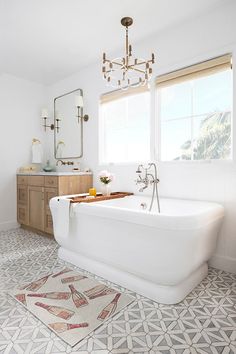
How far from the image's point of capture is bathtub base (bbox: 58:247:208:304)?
66.9 inches

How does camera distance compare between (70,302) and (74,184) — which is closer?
(70,302)

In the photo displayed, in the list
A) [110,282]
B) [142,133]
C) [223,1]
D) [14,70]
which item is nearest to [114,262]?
[110,282]

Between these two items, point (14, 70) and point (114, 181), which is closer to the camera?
point (114, 181)

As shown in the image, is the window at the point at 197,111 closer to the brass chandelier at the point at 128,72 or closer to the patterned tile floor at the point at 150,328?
the brass chandelier at the point at 128,72

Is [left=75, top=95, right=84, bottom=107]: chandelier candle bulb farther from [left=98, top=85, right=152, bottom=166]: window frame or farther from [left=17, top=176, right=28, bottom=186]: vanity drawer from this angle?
[left=17, top=176, right=28, bottom=186]: vanity drawer

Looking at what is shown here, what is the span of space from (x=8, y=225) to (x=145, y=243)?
2.91 metres

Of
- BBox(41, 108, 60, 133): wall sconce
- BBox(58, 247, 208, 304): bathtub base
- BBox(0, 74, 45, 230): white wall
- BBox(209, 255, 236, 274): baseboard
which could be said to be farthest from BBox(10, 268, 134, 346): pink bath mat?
BBox(41, 108, 60, 133): wall sconce

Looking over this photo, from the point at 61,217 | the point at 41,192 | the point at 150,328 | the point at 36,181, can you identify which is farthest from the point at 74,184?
the point at 150,328

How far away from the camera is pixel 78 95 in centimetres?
371

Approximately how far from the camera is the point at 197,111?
99.7 inches

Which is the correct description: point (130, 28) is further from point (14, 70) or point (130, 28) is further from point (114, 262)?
point (114, 262)

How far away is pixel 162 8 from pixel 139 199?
197 centimetres

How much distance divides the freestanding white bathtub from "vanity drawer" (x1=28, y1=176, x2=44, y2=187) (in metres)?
1.06

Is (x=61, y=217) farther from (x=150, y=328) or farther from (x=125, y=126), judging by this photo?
(x=125, y=126)
